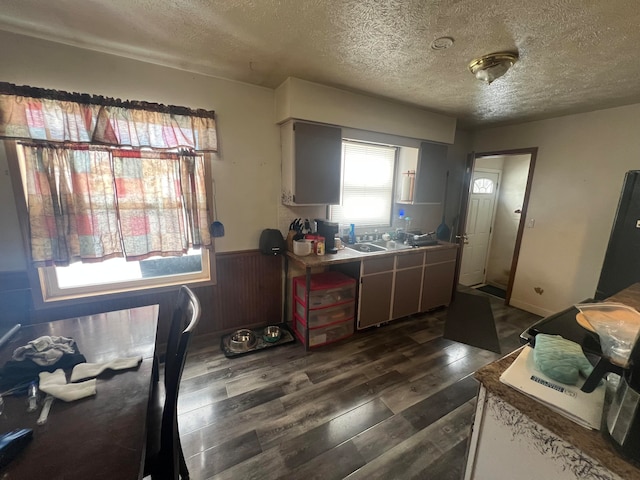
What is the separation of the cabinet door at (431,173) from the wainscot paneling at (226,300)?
196 cm

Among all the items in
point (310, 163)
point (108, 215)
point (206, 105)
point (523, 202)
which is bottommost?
point (108, 215)

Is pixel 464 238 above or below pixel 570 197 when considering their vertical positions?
below

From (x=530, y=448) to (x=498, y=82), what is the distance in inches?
98.0

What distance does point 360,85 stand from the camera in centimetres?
228

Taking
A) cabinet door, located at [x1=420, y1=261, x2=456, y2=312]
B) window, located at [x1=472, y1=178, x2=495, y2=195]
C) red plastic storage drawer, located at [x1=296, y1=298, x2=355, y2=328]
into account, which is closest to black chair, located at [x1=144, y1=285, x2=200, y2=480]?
red plastic storage drawer, located at [x1=296, y1=298, x2=355, y2=328]

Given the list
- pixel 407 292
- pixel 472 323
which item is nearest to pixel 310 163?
pixel 407 292

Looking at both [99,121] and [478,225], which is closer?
[99,121]

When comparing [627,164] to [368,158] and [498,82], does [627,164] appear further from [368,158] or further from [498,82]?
[368,158]

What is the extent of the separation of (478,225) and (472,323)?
1836 mm

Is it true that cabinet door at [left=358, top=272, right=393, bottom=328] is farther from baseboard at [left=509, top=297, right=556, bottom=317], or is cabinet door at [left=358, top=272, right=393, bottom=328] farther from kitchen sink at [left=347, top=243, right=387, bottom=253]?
baseboard at [left=509, top=297, right=556, bottom=317]

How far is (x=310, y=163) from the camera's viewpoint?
8.04 feet

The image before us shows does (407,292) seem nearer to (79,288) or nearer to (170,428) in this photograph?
(170,428)

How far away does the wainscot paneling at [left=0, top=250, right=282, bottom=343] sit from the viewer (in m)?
1.95

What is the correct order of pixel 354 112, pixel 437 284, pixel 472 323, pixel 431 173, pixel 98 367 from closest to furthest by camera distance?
pixel 98 367 → pixel 354 112 → pixel 472 323 → pixel 437 284 → pixel 431 173
